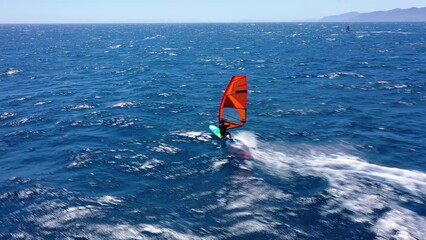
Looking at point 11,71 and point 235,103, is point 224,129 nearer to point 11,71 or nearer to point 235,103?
point 235,103

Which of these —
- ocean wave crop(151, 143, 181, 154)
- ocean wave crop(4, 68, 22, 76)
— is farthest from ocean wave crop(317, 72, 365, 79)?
ocean wave crop(4, 68, 22, 76)

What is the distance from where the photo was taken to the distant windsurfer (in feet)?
94.7

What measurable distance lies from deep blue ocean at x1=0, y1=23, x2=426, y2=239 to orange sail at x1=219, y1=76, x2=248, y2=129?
5.51ft

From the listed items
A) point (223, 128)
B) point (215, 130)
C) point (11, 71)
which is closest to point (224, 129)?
point (223, 128)

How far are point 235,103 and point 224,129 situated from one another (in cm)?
263

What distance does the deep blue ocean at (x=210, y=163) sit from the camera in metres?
→ 18.0

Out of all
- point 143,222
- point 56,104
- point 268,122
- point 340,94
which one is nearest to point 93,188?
point 143,222

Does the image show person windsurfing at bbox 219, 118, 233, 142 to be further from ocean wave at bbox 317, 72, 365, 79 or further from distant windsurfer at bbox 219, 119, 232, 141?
ocean wave at bbox 317, 72, 365, 79

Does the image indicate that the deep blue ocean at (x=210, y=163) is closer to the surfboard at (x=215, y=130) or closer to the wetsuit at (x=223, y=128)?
the surfboard at (x=215, y=130)

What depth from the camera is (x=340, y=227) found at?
57.6 ft

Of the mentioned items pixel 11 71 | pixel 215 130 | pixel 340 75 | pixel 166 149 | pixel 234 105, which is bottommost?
pixel 166 149

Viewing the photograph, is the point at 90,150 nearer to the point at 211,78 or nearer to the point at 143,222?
the point at 143,222

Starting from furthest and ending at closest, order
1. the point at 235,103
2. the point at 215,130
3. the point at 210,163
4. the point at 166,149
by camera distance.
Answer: the point at 215,130 → the point at 235,103 → the point at 166,149 → the point at 210,163

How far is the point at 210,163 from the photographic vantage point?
25062 millimetres
